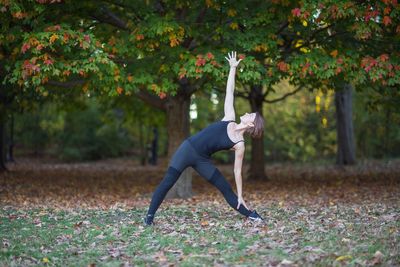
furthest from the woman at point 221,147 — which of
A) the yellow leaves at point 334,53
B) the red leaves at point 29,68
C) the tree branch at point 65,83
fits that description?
the tree branch at point 65,83

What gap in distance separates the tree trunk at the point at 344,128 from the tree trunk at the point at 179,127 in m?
12.6

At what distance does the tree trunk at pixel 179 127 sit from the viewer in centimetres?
1518

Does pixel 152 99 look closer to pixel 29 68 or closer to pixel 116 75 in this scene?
pixel 116 75

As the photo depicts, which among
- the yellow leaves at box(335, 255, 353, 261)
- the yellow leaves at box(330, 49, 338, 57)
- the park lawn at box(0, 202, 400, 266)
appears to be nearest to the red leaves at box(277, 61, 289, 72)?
the yellow leaves at box(330, 49, 338, 57)

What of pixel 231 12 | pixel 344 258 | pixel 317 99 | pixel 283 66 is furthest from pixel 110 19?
pixel 317 99

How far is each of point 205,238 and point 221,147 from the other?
1.60 metres

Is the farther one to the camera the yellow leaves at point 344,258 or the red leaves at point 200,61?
the red leaves at point 200,61

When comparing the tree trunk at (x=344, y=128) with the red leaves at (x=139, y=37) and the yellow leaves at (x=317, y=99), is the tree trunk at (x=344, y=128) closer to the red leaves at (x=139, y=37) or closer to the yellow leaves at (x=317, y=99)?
the yellow leaves at (x=317, y=99)

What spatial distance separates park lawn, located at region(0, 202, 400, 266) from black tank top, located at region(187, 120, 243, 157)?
120 cm

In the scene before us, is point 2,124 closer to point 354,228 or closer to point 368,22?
point 368,22

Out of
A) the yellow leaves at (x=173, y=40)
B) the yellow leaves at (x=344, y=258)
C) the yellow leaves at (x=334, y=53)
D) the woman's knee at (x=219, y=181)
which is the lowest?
the yellow leaves at (x=344, y=258)

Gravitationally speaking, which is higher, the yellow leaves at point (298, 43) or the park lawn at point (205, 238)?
the yellow leaves at point (298, 43)

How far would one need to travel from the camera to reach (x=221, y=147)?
8.78 metres

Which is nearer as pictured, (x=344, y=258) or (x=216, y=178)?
(x=344, y=258)
